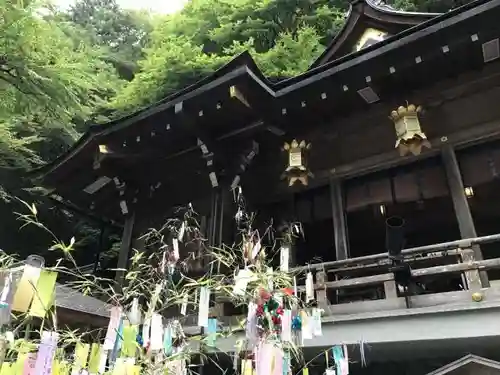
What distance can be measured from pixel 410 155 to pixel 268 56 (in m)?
9.04

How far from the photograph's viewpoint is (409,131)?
20.2 ft

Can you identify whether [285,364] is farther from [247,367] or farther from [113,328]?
[113,328]

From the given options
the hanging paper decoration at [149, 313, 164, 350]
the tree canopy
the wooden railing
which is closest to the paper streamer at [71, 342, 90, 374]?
the hanging paper decoration at [149, 313, 164, 350]

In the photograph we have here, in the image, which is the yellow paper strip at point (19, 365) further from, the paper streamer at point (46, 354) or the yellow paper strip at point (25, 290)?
the yellow paper strip at point (25, 290)

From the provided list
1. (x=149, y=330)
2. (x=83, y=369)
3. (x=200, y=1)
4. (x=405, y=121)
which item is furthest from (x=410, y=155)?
(x=200, y=1)

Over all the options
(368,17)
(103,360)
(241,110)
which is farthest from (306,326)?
(368,17)

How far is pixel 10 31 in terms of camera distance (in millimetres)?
8461

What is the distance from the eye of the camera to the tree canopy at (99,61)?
29.7ft

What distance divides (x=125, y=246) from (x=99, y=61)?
9.71 meters

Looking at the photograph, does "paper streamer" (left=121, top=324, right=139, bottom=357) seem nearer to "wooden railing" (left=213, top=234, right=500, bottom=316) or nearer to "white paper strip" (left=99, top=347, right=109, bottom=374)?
"white paper strip" (left=99, top=347, right=109, bottom=374)

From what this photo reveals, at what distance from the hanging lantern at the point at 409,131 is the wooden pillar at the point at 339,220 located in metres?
1.26

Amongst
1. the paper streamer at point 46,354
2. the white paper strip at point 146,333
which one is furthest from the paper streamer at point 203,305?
the paper streamer at point 46,354

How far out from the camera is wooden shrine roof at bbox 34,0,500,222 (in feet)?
19.4

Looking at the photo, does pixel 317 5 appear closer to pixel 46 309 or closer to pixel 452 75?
pixel 452 75
